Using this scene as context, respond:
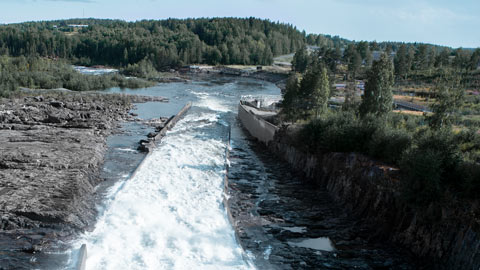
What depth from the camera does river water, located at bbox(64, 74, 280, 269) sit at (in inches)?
632

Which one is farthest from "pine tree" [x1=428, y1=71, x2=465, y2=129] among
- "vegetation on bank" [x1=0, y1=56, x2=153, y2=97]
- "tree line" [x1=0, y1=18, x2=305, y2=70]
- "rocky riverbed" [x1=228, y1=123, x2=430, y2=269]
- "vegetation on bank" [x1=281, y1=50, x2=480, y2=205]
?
"tree line" [x1=0, y1=18, x2=305, y2=70]

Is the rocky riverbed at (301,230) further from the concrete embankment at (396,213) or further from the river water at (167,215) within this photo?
the river water at (167,215)

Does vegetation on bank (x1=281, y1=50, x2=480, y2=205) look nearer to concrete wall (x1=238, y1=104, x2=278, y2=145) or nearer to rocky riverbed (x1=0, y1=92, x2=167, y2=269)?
concrete wall (x1=238, y1=104, x2=278, y2=145)

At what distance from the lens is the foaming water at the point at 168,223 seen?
1595 centimetres

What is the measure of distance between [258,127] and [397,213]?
956 inches

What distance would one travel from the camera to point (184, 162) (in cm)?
2920

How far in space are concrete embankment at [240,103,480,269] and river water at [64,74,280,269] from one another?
6.62 meters

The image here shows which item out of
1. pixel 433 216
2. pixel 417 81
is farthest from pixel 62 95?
pixel 417 81

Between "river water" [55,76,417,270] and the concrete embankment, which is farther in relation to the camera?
"river water" [55,76,417,270]

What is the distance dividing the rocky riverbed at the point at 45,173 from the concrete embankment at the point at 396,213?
45.0 feet

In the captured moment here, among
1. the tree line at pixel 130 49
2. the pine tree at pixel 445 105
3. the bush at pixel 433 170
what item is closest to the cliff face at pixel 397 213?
the bush at pixel 433 170

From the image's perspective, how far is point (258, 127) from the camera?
4066cm

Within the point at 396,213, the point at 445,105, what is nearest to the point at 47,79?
the point at 445,105

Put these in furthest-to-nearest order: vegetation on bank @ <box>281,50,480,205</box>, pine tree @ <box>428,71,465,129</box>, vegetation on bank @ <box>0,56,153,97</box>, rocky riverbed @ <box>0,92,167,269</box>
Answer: vegetation on bank @ <box>0,56,153,97</box>
pine tree @ <box>428,71,465,129</box>
rocky riverbed @ <box>0,92,167,269</box>
vegetation on bank @ <box>281,50,480,205</box>
